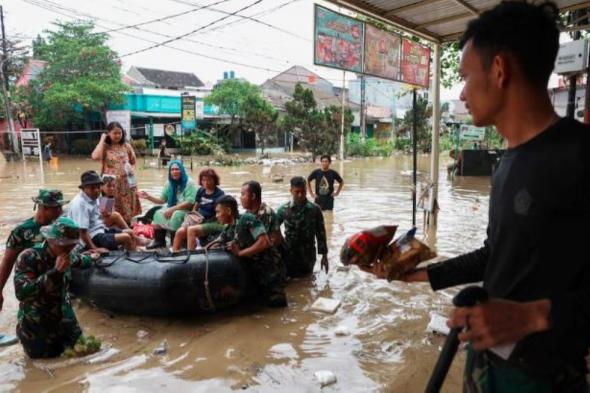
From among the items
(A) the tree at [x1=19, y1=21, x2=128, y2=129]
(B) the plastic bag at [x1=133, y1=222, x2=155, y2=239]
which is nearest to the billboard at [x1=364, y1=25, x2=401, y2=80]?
(B) the plastic bag at [x1=133, y1=222, x2=155, y2=239]

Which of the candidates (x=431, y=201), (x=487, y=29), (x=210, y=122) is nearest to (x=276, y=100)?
(x=210, y=122)

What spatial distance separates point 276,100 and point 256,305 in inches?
1354

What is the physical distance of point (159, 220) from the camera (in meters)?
6.89

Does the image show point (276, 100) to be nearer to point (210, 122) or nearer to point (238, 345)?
point (210, 122)

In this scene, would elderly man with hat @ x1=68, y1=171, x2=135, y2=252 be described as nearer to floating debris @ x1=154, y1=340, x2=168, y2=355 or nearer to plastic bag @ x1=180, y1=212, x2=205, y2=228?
plastic bag @ x1=180, y1=212, x2=205, y2=228

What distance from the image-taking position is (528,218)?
119cm

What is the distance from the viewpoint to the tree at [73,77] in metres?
27.0

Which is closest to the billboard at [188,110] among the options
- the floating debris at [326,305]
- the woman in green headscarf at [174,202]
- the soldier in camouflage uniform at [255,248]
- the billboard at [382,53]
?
the woman in green headscarf at [174,202]

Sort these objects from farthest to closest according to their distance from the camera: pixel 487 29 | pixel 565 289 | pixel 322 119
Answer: pixel 322 119, pixel 487 29, pixel 565 289

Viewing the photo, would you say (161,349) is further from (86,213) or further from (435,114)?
(435,114)

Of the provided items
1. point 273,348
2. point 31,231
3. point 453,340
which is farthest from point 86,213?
point 453,340

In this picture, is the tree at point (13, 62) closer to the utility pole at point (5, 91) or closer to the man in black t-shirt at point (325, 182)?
the utility pole at point (5, 91)

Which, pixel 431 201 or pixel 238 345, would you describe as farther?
pixel 431 201

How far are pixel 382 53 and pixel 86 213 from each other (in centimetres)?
437
